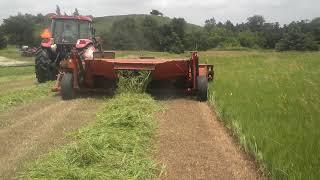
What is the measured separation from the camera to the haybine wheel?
13.8m

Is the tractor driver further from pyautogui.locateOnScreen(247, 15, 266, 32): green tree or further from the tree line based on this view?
pyautogui.locateOnScreen(247, 15, 266, 32): green tree

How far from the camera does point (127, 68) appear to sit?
34.0ft

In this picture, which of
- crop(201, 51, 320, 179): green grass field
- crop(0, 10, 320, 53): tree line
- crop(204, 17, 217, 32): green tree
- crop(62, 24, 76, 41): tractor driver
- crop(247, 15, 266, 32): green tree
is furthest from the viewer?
crop(247, 15, 266, 32): green tree

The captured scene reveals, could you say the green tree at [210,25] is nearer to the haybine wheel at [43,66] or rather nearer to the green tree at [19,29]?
the green tree at [19,29]

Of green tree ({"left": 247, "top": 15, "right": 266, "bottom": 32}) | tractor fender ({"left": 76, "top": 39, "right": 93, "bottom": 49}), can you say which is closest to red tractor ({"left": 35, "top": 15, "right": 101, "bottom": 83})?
tractor fender ({"left": 76, "top": 39, "right": 93, "bottom": 49})

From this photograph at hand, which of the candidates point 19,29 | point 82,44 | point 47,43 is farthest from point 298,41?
point 82,44

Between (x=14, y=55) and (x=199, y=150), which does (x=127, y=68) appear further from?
(x=14, y=55)

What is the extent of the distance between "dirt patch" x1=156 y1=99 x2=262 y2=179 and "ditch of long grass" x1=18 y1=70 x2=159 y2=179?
7.8 inches

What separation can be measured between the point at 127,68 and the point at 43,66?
4236mm

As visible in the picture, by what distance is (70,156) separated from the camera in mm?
5398

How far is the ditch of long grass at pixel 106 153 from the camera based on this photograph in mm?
4938

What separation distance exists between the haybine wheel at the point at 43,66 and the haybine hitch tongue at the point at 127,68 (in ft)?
9.31

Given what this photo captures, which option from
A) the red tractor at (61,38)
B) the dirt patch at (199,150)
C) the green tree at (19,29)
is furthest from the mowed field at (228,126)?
the green tree at (19,29)

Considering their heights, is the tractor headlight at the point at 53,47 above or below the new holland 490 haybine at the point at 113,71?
above
